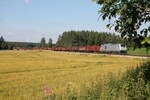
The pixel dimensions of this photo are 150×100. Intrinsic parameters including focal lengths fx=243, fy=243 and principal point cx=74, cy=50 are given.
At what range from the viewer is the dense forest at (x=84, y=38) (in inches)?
6398

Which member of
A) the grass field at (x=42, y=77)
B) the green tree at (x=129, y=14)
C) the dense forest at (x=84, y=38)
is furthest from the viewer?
the dense forest at (x=84, y=38)

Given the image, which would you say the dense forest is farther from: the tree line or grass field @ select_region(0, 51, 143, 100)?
grass field @ select_region(0, 51, 143, 100)

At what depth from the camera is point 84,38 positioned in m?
175

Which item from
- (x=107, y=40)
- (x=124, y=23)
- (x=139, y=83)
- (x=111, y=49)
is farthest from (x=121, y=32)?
(x=107, y=40)

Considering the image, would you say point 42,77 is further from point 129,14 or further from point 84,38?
point 84,38

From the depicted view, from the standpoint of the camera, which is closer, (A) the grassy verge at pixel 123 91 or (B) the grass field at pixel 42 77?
(A) the grassy verge at pixel 123 91

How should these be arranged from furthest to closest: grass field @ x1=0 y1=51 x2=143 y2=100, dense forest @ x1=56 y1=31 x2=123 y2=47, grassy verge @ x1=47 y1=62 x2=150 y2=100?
dense forest @ x1=56 y1=31 x2=123 y2=47
grass field @ x1=0 y1=51 x2=143 y2=100
grassy verge @ x1=47 y1=62 x2=150 y2=100

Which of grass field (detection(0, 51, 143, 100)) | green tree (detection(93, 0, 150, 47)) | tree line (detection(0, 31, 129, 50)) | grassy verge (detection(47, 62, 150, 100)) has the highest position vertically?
tree line (detection(0, 31, 129, 50))

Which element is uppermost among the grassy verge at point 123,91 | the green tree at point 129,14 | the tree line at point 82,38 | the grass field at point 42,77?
the tree line at point 82,38

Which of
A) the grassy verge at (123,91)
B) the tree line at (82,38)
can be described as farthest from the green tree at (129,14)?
the tree line at (82,38)

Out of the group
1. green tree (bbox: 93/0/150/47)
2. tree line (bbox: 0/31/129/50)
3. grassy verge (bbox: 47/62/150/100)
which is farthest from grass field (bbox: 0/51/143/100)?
tree line (bbox: 0/31/129/50)

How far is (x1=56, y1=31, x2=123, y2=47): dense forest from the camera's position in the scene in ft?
533

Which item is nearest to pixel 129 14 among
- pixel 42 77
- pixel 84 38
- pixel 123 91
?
pixel 123 91

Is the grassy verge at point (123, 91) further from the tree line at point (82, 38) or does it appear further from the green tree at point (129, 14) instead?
the tree line at point (82, 38)
